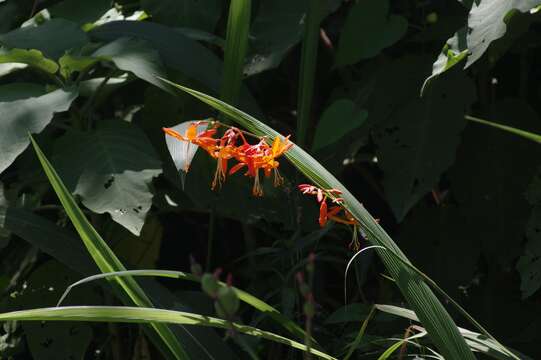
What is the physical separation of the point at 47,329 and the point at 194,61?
528 millimetres

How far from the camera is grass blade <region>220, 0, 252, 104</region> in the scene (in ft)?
3.82

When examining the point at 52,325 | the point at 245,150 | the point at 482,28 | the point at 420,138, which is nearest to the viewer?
the point at 245,150

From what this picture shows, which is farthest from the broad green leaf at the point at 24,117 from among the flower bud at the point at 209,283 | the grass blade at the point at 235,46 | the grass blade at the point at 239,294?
the flower bud at the point at 209,283

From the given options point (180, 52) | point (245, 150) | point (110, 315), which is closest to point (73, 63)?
point (180, 52)

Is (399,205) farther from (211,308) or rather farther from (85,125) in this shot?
(85,125)

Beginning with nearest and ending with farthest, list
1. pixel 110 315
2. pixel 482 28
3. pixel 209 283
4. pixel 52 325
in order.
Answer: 1. pixel 209 283
2. pixel 110 315
3. pixel 482 28
4. pixel 52 325

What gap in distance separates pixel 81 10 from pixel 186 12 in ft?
0.68

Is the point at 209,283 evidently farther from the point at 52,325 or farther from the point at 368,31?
the point at 368,31

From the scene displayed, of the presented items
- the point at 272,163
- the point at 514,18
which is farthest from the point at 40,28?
the point at 514,18

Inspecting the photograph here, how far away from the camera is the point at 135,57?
127cm

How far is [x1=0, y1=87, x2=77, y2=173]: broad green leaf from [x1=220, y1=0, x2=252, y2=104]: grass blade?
0.24 meters

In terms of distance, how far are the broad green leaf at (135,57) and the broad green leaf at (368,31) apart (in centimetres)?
38

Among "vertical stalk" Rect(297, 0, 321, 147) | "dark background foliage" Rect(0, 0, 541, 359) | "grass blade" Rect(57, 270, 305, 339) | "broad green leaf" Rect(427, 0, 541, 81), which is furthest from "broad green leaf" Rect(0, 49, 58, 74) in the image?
"broad green leaf" Rect(427, 0, 541, 81)

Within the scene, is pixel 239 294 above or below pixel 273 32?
below
